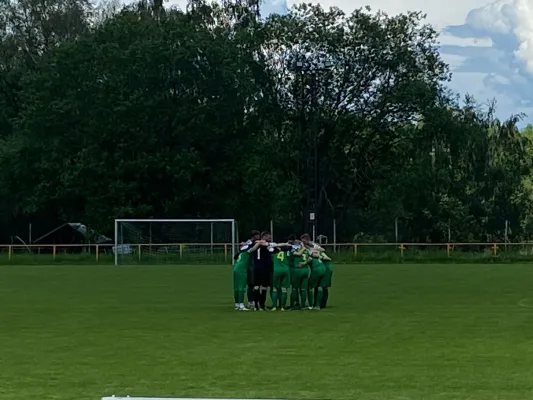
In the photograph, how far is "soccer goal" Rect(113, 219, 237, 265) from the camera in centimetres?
5100

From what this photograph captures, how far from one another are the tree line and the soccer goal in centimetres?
735

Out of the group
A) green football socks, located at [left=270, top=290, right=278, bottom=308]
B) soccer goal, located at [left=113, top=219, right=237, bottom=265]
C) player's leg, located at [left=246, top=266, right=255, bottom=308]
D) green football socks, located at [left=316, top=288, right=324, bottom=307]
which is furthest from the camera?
soccer goal, located at [left=113, top=219, right=237, bottom=265]

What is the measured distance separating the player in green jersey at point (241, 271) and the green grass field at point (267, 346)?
1.14 ft

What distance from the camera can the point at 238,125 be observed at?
64750 millimetres

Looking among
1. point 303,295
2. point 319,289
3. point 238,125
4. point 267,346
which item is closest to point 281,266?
point 303,295

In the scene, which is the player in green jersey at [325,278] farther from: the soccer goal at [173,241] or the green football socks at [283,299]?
the soccer goal at [173,241]

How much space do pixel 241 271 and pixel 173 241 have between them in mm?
31274

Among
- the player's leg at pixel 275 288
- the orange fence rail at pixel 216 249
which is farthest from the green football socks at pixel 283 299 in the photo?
the orange fence rail at pixel 216 249

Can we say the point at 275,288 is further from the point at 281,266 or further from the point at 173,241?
the point at 173,241

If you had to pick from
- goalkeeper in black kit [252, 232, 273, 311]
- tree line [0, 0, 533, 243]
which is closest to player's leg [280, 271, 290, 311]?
goalkeeper in black kit [252, 232, 273, 311]

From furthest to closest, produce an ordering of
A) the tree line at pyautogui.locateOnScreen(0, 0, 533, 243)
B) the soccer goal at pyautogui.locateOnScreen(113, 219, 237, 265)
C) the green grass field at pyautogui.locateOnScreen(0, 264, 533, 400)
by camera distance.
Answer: the tree line at pyautogui.locateOnScreen(0, 0, 533, 243) < the soccer goal at pyautogui.locateOnScreen(113, 219, 237, 265) < the green grass field at pyautogui.locateOnScreen(0, 264, 533, 400)

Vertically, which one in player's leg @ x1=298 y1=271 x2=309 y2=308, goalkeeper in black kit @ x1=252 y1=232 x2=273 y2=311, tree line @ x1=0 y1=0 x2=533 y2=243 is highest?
tree line @ x1=0 y1=0 x2=533 y2=243

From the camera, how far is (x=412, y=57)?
65062 mm

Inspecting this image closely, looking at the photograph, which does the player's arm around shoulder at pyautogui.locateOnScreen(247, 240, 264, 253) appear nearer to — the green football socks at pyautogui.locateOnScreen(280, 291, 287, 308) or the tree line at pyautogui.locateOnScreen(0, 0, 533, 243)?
the green football socks at pyautogui.locateOnScreen(280, 291, 287, 308)
